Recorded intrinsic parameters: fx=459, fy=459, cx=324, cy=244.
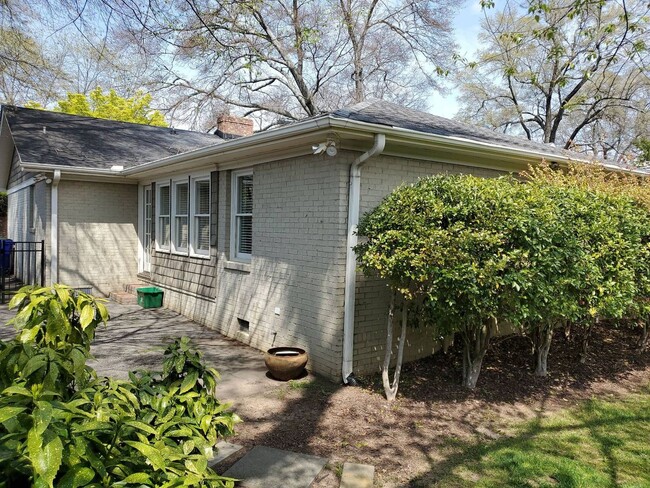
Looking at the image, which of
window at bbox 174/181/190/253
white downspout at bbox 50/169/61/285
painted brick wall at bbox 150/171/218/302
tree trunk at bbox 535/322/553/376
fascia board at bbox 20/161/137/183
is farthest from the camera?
white downspout at bbox 50/169/61/285

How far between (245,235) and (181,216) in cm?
260

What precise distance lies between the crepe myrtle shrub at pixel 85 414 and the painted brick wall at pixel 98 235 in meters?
9.15

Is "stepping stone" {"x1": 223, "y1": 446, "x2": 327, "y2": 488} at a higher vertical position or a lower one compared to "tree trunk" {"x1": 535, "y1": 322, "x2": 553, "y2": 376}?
lower

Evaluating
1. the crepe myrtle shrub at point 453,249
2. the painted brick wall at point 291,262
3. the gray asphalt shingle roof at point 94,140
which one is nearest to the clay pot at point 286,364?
the painted brick wall at point 291,262

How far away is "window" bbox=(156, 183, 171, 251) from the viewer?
10.6 meters

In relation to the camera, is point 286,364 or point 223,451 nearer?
point 223,451

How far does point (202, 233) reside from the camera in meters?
9.11

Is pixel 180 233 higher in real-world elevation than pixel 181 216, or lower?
lower

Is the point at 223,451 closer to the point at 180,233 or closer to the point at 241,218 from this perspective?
the point at 241,218

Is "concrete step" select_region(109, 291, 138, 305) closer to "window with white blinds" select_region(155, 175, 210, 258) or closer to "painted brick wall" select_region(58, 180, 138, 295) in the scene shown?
"painted brick wall" select_region(58, 180, 138, 295)

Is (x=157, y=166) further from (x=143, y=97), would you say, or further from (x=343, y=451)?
(x=143, y=97)

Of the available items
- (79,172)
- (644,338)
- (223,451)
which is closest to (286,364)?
(223,451)

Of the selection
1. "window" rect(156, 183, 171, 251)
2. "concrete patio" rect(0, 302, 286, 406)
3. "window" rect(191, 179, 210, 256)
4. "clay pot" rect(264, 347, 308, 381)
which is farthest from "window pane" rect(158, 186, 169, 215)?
"clay pot" rect(264, 347, 308, 381)

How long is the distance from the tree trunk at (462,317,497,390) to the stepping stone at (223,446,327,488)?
245 cm
